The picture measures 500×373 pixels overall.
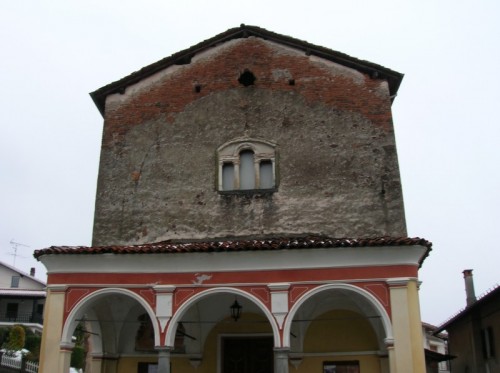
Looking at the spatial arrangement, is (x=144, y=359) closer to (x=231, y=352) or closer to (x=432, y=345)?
(x=231, y=352)

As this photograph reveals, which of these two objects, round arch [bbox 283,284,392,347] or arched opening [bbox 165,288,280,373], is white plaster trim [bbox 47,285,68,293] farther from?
round arch [bbox 283,284,392,347]

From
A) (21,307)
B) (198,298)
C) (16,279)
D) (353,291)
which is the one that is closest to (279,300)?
(353,291)

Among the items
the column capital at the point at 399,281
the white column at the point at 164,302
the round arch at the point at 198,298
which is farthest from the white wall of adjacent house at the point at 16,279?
the column capital at the point at 399,281

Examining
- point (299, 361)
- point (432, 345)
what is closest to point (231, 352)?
point (299, 361)

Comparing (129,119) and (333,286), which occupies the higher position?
(129,119)

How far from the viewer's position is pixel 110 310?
13.5m

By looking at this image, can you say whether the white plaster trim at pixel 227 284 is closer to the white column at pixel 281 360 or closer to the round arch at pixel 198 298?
the round arch at pixel 198 298

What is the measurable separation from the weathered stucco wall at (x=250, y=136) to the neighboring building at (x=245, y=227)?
0.03 m

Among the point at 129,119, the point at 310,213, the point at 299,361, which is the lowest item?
the point at 299,361

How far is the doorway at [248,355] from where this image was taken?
13461mm

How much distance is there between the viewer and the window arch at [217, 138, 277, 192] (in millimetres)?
14586

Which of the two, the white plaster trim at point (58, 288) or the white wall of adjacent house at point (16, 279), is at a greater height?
the white wall of adjacent house at point (16, 279)

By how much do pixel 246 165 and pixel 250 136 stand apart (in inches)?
30.3

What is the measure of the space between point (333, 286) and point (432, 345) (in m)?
35.8
